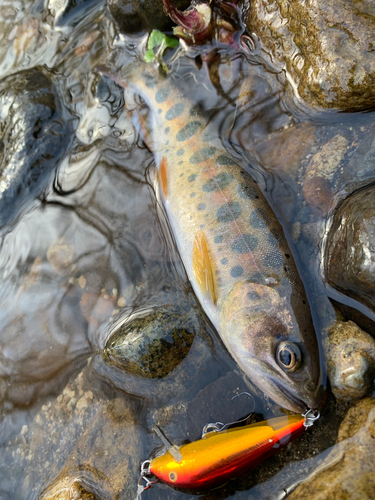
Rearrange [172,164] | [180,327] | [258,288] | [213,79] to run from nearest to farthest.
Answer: [258,288] < [180,327] < [172,164] < [213,79]

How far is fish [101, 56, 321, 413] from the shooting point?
3166 millimetres

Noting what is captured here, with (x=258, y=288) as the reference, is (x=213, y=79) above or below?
above

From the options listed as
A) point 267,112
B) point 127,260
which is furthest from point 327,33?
point 127,260

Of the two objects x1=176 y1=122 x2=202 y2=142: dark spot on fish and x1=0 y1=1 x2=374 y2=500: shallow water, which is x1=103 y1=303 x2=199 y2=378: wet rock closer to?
x1=0 y1=1 x2=374 y2=500: shallow water

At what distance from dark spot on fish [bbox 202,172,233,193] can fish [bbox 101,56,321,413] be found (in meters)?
0.01

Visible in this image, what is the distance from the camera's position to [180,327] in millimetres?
3654

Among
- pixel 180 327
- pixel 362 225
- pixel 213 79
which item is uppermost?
pixel 213 79

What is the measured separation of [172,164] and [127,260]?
4.08 ft

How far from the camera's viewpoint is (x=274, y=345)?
10.4ft

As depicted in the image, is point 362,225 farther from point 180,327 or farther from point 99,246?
point 99,246

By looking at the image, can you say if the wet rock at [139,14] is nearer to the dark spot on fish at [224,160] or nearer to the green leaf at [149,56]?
the green leaf at [149,56]

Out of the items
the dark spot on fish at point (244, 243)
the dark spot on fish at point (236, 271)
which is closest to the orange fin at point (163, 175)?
the dark spot on fish at point (244, 243)

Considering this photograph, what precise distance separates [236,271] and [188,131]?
5.86 ft

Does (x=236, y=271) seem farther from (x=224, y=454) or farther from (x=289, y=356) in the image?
(x=224, y=454)
